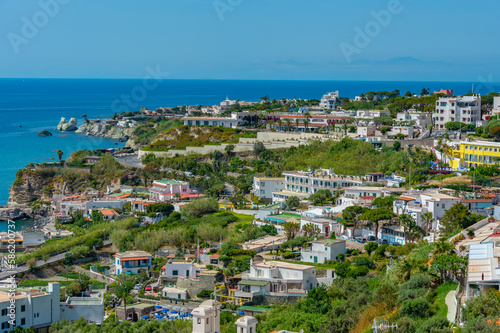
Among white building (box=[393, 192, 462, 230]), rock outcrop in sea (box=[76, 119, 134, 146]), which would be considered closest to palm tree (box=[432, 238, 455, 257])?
white building (box=[393, 192, 462, 230])

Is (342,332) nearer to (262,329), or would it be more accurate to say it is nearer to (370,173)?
(262,329)

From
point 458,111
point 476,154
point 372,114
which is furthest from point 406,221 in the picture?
Answer: point 372,114

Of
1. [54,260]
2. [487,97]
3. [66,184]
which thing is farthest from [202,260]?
[487,97]

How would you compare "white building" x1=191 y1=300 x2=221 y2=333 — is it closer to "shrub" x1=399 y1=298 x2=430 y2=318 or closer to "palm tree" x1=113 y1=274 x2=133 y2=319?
"shrub" x1=399 y1=298 x2=430 y2=318

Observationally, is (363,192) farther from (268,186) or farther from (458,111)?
(458,111)

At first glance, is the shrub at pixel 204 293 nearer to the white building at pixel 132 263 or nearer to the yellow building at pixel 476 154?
the white building at pixel 132 263

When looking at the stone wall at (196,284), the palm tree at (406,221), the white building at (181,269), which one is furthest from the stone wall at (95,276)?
the palm tree at (406,221)
